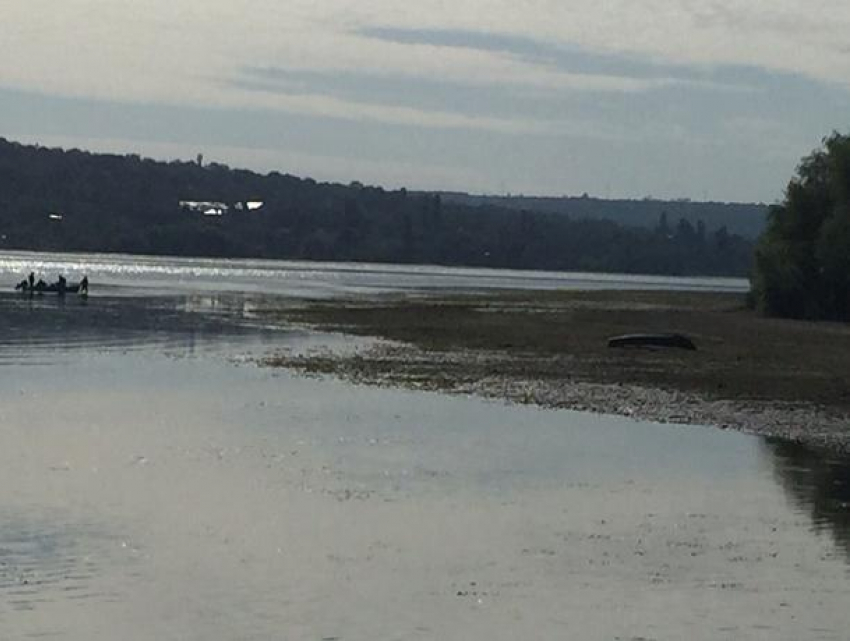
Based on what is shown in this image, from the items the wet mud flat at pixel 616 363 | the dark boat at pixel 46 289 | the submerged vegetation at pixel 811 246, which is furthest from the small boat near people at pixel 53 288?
the submerged vegetation at pixel 811 246

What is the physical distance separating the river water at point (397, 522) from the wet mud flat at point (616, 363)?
227 centimetres

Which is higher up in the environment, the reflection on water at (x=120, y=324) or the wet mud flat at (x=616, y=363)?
the wet mud flat at (x=616, y=363)

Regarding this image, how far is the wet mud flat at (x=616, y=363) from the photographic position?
34.5m

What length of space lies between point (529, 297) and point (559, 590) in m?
88.7

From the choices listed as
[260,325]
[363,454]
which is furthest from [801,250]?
[363,454]

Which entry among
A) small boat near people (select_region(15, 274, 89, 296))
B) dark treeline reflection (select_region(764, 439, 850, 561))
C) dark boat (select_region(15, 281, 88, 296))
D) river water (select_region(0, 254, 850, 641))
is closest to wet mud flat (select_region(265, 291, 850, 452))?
dark treeline reflection (select_region(764, 439, 850, 561))

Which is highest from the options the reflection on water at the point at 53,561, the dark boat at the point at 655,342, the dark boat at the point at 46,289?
the dark boat at the point at 655,342

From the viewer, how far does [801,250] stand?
79000mm

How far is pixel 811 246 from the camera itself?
3091 inches

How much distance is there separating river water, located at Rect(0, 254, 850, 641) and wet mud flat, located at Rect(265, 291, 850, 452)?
2272 millimetres

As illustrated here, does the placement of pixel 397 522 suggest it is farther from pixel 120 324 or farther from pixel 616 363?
pixel 120 324

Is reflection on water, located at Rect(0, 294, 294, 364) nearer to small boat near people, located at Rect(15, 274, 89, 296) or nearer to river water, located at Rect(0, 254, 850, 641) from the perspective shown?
small boat near people, located at Rect(15, 274, 89, 296)

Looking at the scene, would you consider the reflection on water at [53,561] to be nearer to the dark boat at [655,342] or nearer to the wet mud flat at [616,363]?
the wet mud flat at [616,363]

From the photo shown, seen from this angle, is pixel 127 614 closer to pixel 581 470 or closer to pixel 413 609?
pixel 413 609
